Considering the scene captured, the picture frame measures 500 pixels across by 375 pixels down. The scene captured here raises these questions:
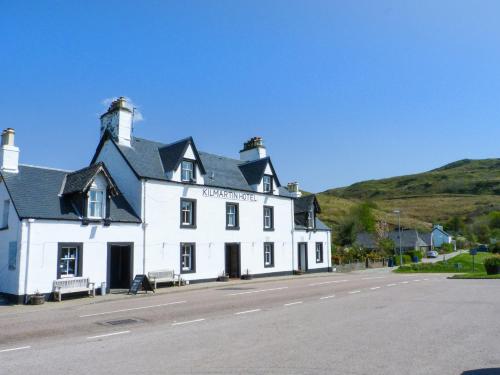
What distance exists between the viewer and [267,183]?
33094 millimetres

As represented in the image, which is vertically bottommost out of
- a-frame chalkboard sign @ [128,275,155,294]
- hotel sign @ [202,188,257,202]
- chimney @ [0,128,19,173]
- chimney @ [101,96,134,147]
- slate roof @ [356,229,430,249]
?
a-frame chalkboard sign @ [128,275,155,294]

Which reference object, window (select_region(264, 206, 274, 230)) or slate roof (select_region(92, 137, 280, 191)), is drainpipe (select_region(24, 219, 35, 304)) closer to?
slate roof (select_region(92, 137, 280, 191))

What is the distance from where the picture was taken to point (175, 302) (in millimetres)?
17703

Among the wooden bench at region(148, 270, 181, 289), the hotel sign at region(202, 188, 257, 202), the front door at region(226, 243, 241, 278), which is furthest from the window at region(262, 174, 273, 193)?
the wooden bench at region(148, 270, 181, 289)

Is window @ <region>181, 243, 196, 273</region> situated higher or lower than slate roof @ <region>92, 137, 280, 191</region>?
lower

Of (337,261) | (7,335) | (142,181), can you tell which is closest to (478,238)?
(337,261)

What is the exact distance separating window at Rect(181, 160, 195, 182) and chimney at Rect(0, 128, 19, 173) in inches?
371

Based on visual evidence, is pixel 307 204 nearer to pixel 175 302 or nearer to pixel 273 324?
pixel 175 302

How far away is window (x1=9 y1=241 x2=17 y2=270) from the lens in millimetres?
19750

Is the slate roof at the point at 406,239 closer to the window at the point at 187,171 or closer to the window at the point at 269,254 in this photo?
the window at the point at 269,254

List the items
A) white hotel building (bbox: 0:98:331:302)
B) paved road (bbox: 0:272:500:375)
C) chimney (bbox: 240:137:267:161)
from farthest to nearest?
chimney (bbox: 240:137:267:161) < white hotel building (bbox: 0:98:331:302) < paved road (bbox: 0:272:500:375)

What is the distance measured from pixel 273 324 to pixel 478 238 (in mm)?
123182

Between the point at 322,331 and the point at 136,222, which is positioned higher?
the point at 136,222

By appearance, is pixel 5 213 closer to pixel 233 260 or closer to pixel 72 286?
pixel 72 286
